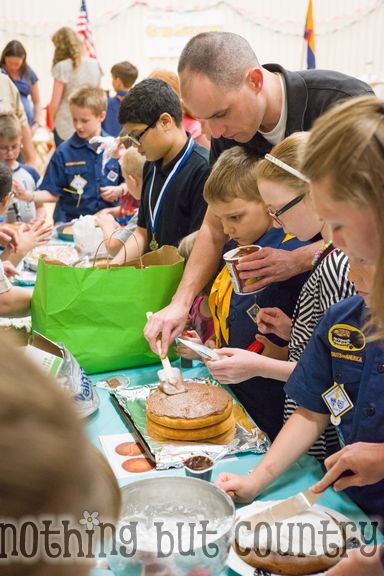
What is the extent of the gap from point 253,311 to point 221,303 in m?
0.14

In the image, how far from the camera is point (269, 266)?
1.65 meters

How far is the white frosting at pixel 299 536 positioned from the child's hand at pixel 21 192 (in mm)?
3069

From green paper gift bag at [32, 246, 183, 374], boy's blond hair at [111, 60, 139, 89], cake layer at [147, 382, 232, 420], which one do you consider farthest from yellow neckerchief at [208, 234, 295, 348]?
boy's blond hair at [111, 60, 139, 89]

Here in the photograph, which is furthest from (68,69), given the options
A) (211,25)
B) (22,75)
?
(211,25)

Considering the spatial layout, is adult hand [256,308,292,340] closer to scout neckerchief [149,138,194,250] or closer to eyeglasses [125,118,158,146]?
scout neckerchief [149,138,194,250]

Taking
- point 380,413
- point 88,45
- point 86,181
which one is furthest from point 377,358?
point 88,45

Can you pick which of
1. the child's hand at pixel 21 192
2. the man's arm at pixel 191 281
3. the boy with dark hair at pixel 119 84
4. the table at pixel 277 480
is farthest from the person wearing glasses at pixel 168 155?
the boy with dark hair at pixel 119 84

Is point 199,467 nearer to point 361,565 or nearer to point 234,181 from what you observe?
point 361,565

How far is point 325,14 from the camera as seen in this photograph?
318 inches

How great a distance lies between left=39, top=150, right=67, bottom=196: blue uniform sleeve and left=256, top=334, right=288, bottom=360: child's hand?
2562mm

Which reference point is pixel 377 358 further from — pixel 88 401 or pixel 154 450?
pixel 88 401

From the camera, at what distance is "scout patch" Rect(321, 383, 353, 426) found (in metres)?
1.29

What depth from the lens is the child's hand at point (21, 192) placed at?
3773 mm

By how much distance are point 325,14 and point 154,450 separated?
7976 millimetres
